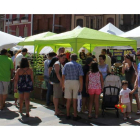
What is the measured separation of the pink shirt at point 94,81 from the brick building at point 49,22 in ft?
96.5

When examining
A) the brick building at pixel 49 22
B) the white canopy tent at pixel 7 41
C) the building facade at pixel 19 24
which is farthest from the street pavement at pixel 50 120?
the building facade at pixel 19 24

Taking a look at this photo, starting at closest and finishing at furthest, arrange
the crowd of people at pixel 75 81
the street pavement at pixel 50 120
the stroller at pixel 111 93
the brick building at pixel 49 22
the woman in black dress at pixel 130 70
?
the street pavement at pixel 50 120 < the crowd of people at pixel 75 81 < the stroller at pixel 111 93 < the woman in black dress at pixel 130 70 < the brick building at pixel 49 22

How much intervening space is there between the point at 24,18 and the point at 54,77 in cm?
3648

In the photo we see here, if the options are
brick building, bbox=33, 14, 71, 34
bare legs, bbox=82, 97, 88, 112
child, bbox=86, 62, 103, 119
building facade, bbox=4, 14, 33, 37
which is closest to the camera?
child, bbox=86, 62, 103, 119

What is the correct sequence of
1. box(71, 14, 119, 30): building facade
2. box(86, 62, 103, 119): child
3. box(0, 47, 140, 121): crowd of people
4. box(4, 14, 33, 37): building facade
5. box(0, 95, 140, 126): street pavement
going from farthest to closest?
box(4, 14, 33, 37): building facade < box(71, 14, 119, 30): building facade < box(86, 62, 103, 119): child < box(0, 47, 140, 121): crowd of people < box(0, 95, 140, 126): street pavement

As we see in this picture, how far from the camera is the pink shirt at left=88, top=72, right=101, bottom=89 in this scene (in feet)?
20.4

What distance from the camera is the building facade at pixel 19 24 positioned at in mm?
40281

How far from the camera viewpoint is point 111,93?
260 inches

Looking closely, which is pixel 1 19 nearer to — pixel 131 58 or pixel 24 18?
pixel 24 18

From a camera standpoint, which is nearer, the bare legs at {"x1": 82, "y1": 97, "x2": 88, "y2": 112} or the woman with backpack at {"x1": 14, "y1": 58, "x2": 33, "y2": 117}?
the woman with backpack at {"x1": 14, "y1": 58, "x2": 33, "y2": 117}

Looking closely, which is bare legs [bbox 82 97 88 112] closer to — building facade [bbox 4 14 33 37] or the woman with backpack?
the woman with backpack

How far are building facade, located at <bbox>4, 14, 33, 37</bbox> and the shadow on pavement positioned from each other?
3487 centimetres

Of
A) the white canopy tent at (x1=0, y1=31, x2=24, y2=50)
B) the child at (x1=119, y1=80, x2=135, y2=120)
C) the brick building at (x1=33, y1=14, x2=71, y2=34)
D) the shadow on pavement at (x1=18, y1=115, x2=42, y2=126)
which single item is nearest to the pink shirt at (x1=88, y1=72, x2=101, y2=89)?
the child at (x1=119, y1=80, x2=135, y2=120)

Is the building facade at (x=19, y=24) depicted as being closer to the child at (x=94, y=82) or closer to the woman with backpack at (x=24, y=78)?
the woman with backpack at (x=24, y=78)
